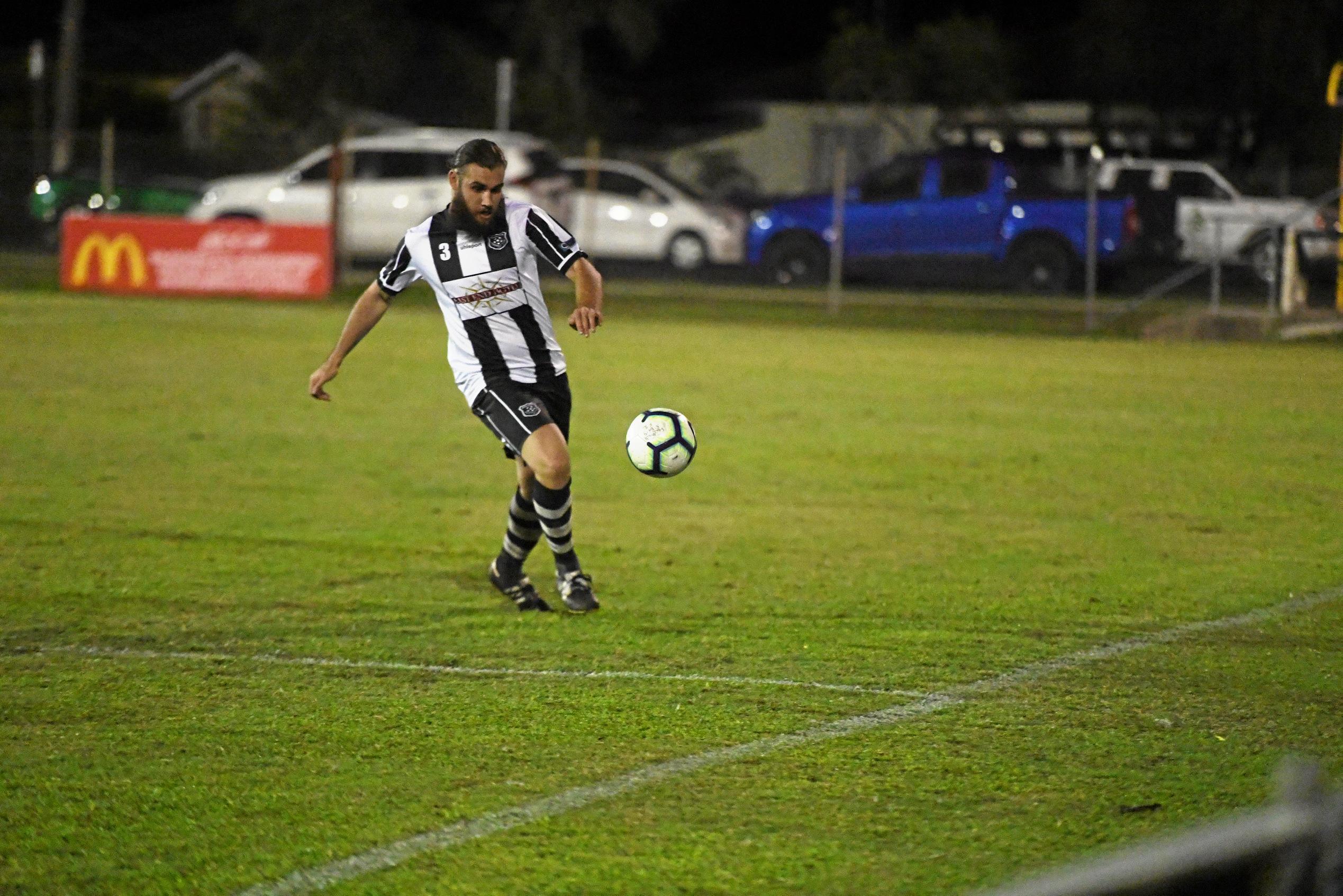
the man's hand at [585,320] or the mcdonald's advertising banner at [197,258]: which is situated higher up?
the mcdonald's advertising banner at [197,258]

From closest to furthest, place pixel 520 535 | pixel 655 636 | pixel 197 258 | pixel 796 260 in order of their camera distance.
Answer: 1. pixel 655 636
2. pixel 520 535
3. pixel 197 258
4. pixel 796 260

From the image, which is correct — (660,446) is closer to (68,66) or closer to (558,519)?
(558,519)

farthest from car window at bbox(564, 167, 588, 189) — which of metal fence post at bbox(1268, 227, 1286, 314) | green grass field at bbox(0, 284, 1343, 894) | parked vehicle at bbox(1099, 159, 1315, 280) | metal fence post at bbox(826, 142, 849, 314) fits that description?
green grass field at bbox(0, 284, 1343, 894)

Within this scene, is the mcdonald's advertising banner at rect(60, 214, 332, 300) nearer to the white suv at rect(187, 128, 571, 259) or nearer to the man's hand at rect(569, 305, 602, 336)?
the white suv at rect(187, 128, 571, 259)

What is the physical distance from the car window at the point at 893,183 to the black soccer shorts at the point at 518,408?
20298 mm

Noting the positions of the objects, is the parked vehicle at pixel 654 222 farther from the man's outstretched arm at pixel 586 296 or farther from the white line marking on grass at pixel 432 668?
the white line marking on grass at pixel 432 668

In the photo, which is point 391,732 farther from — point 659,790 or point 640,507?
point 640,507

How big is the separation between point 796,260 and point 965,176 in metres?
3.06

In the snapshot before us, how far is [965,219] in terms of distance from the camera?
26.9 meters

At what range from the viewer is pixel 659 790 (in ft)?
16.0

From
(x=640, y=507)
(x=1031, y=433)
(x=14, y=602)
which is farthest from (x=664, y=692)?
(x=1031, y=433)

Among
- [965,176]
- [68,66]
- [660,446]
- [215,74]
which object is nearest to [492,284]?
[660,446]

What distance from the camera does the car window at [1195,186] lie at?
94.4 ft

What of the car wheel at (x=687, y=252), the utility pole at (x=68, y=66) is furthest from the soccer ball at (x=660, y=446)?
the utility pole at (x=68, y=66)
